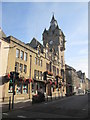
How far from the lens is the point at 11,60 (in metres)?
24.4

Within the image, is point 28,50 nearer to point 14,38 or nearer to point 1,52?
point 14,38

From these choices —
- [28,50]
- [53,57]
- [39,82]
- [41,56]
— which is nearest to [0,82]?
[28,50]

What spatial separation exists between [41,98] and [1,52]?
1007 centimetres

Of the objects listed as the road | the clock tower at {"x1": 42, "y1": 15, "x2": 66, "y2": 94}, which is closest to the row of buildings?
the clock tower at {"x1": 42, "y1": 15, "x2": 66, "y2": 94}

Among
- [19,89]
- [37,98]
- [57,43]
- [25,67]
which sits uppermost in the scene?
[57,43]

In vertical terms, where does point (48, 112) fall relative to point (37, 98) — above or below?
above

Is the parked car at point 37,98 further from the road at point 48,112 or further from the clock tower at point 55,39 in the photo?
the clock tower at point 55,39

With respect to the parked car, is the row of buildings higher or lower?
higher

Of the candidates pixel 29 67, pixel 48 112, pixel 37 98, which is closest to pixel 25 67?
pixel 29 67

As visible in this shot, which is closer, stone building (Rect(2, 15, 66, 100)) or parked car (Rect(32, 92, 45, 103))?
parked car (Rect(32, 92, 45, 103))

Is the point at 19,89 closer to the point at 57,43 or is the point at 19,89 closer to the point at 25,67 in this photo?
the point at 25,67

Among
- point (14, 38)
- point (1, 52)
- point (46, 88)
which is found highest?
point (14, 38)

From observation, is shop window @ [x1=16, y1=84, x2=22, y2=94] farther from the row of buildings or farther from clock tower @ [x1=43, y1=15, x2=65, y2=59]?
clock tower @ [x1=43, y1=15, x2=65, y2=59]

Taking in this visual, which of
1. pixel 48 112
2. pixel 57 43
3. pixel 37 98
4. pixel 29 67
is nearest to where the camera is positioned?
pixel 48 112
